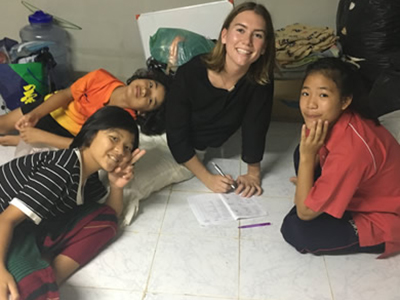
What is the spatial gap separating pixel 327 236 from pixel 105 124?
85 centimetres

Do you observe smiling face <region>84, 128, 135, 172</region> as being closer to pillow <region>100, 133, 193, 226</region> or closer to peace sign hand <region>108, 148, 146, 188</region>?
peace sign hand <region>108, 148, 146, 188</region>

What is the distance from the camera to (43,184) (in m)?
1.16

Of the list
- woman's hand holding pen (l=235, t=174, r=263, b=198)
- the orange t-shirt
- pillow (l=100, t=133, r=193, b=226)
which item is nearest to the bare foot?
the orange t-shirt

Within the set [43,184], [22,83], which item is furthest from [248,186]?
[22,83]

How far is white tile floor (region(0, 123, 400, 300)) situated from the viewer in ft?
4.00

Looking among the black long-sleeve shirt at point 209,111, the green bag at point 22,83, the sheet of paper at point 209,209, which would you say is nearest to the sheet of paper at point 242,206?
the sheet of paper at point 209,209

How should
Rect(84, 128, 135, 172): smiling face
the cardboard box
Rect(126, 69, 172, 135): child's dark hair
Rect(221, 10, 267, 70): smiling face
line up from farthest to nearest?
the cardboard box
Rect(126, 69, 172, 135): child's dark hair
Rect(221, 10, 267, 70): smiling face
Rect(84, 128, 135, 172): smiling face

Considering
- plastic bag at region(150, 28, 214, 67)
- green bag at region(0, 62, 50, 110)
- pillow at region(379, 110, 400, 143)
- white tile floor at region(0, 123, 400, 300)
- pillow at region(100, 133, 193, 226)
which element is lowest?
white tile floor at region(0, 123, 400, 300)

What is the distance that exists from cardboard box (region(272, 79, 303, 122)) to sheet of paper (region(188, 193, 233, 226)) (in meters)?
0.80

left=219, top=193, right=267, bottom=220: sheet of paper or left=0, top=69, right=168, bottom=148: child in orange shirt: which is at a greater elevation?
left=0, top=69, right=168, bottom=148: child in orange shirt

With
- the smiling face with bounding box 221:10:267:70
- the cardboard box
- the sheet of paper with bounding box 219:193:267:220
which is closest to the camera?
the smiling face with bounding box 221:10:267:70

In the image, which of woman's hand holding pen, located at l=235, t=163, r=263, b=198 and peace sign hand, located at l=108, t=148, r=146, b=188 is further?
woman's hand holding pen, located at l=235, t=163, r=263, b=198

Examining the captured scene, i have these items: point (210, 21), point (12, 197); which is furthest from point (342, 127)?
point (210, 21)

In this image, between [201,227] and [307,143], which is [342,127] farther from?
[201,227]
